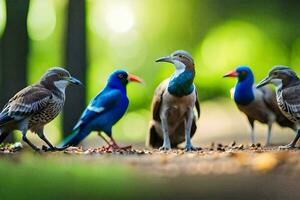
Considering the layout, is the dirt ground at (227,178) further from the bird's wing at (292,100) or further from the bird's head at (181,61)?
the bird's head at (181,61)

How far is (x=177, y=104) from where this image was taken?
29.7 ft

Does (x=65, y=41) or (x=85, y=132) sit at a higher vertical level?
(x=65, y=41)

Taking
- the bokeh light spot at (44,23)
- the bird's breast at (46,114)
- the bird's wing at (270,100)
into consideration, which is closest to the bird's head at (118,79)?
the bird's breast at (46,114)

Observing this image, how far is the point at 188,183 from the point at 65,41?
8.80 meters

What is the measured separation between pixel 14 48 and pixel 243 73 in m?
4.10

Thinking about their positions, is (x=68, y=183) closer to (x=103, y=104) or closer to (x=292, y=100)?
(x=103, y=104)

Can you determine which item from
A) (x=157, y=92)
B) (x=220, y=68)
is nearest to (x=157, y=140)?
(x=157, y=92)

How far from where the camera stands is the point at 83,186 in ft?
16.4

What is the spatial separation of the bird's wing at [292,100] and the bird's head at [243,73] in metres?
1.78

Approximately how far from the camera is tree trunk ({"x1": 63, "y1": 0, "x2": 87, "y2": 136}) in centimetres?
1301

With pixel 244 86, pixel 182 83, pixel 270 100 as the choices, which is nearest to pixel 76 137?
pixel 182 83

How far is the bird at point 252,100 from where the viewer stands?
10539mm

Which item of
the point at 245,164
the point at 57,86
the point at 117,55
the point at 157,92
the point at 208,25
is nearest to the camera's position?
the point at 245,164

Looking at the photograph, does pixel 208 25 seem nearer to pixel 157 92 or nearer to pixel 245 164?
pixel 157 92
